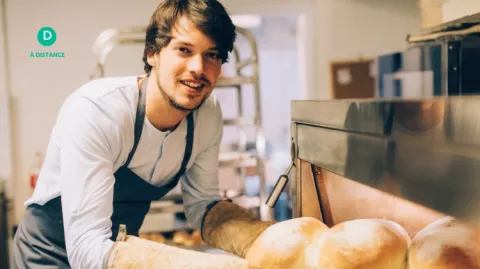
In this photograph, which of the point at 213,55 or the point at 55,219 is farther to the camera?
the point at 55,219

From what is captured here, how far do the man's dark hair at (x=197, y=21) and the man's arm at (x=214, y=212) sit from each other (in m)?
0.20

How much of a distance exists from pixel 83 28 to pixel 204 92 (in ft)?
4.47

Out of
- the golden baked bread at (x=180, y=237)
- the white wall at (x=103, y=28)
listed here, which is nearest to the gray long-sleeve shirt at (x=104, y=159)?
the white wall at (x=103, y=28)

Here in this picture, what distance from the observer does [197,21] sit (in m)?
0.77

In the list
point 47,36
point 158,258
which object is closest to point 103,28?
point 47,36

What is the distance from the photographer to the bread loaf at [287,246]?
393 mm

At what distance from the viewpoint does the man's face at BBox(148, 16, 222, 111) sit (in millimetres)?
756

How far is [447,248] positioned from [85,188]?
54 centimetres

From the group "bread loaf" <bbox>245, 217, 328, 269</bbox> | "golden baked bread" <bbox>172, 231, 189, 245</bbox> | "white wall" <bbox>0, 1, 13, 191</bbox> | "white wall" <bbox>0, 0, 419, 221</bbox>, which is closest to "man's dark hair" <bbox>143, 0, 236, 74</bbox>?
"bread loaf" <bbox>245, 217, 328, 269</bbox>

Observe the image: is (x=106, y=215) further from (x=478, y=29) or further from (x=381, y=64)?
(x=381, y=64)

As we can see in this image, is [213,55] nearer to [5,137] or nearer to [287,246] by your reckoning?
[287,246]

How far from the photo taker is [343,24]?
2199 millimetres

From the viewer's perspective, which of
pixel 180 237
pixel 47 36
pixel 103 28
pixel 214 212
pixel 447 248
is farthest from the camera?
pixel 103 28

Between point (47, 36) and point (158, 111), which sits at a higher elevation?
point (47, 36)
